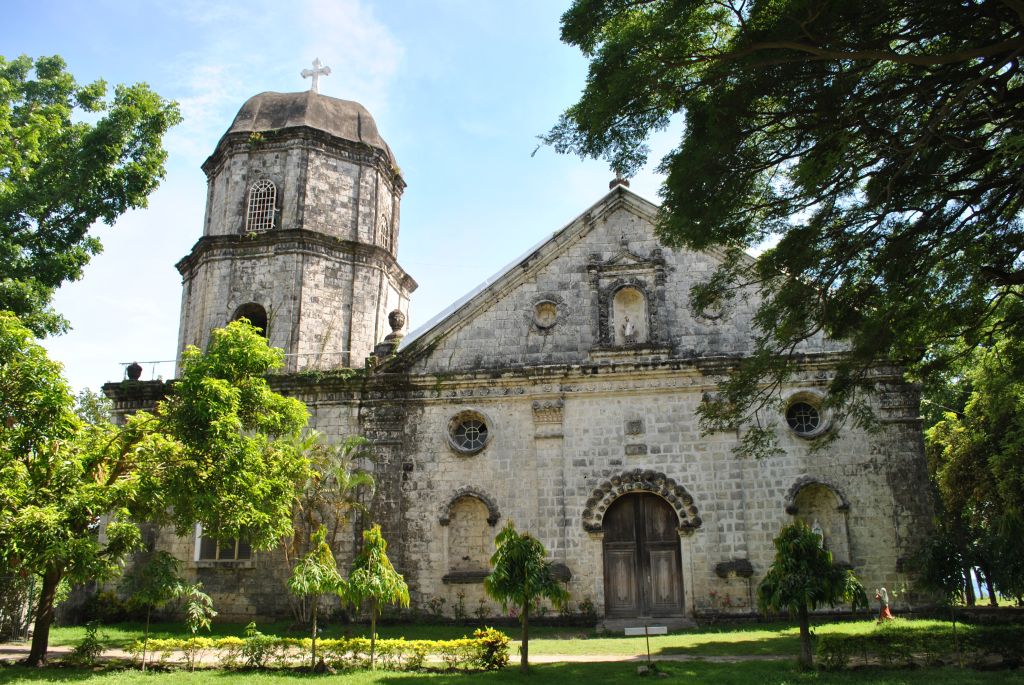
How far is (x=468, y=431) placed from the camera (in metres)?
20.4

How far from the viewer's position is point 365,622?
18.6 metres

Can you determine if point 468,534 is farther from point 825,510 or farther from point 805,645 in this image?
point 805,645

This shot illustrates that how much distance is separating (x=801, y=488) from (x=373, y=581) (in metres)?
10.5

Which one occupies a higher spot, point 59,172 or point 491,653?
point 59,172

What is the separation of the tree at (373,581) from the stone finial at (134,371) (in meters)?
10.7

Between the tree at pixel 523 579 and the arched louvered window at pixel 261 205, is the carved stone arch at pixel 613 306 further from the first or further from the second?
the arched louvered window at pixel 261 205

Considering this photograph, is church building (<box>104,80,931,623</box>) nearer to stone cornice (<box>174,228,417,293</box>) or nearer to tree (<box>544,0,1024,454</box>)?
stone cornice (<box>174,228,417,293</box>)

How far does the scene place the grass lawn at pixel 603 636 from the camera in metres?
14.7

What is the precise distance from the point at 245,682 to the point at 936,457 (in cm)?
2026

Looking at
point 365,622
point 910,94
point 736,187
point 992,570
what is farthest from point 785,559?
point 365,622

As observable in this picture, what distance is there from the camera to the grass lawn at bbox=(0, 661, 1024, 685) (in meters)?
11.4

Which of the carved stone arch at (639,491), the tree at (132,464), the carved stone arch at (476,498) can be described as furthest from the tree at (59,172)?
the carved stone arch at (639,491)

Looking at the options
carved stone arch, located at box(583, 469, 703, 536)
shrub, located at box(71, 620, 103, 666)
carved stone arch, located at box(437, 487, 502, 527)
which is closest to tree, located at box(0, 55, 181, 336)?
shrub, located at box(71, 620, 103, 666)

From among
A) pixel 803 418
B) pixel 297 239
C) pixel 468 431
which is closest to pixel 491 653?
pixel 468 431
